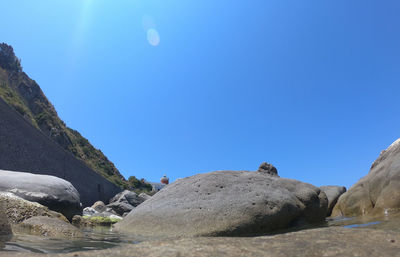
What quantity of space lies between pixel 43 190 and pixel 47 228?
3459mm

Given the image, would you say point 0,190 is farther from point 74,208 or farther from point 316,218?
point 316,218

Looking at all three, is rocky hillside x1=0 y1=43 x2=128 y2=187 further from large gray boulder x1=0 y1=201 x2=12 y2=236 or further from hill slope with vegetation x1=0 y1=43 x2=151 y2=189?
large gray boulder x1=0 y1=201 x2=12 y2=236

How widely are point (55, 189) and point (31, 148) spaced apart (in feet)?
41.4

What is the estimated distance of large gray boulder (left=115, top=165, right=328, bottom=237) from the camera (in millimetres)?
4355

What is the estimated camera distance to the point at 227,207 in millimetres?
4602

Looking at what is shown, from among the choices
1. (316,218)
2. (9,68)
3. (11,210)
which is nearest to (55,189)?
(11,210)

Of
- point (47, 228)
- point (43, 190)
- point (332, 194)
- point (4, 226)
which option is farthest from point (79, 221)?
point (332, 194)

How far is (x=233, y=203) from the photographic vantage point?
4.69m

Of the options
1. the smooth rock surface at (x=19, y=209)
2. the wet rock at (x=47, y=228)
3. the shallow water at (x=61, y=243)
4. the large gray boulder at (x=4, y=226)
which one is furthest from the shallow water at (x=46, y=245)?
the smooth rock surface at (x=19, y=209)

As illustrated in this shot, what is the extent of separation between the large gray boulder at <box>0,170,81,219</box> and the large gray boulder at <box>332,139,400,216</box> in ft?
24.8

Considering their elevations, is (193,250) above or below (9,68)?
below

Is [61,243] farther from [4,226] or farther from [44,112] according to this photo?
[44,112]

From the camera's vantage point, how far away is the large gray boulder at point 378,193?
550 centimetres

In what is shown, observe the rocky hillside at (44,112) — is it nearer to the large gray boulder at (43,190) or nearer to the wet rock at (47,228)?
the large gray boulder at (43,190)
